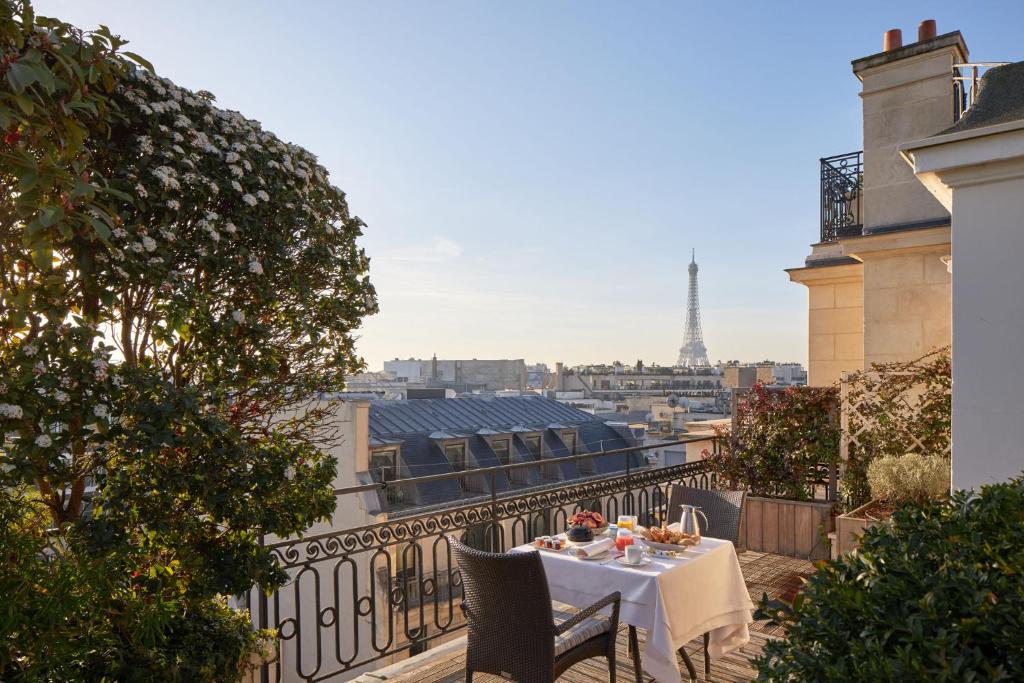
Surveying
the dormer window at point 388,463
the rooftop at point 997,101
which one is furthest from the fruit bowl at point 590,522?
the dormer window at point 388,463

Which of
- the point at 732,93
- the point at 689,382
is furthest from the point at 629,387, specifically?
the point at 732,93


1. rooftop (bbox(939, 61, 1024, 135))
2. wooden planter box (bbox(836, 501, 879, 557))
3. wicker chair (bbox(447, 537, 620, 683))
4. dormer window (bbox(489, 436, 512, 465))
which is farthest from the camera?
dormer window (bbox(489, 436, 512, 465))

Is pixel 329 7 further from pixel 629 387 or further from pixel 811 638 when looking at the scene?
pixel 629 387

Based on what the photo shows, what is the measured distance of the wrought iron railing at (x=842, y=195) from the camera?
27.5 feet

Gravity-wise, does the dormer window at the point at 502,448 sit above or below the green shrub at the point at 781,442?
below

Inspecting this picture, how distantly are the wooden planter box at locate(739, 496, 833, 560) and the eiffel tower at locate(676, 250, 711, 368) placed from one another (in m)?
60.4

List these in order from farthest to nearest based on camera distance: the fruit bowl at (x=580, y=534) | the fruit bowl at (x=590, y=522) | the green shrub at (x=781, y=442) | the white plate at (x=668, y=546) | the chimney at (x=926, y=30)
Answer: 1. the chimney at (x=926, y=30)
2. the green shrub at (x=781, y=442)
3. the fruit bowl at (x=590, y=522)
4. the fruit bowl at (x=580, y=534)
5. the white plate at (x=668, y=546)

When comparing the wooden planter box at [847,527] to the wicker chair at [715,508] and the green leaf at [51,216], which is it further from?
the green leaf at [51,216]

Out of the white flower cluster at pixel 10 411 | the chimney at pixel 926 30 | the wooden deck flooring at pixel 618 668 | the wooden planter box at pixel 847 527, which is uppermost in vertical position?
the chimney at pixel 926 30

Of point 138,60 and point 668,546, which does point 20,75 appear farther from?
point 668,546

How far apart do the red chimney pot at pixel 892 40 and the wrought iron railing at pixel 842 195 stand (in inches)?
50.8

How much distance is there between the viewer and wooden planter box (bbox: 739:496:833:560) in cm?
657

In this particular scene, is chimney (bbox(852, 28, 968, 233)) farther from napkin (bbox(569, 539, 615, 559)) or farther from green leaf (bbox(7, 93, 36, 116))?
green leaf (bbox(7, 93, 36, 116))

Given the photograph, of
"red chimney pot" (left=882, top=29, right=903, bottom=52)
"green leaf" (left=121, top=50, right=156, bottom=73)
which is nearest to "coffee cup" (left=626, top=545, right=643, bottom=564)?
"green leaf" (left=121, top=50, right=156, bottom=73)
